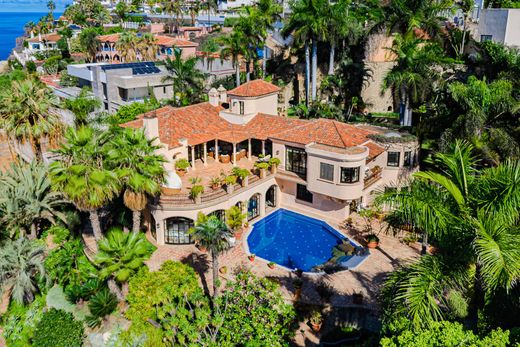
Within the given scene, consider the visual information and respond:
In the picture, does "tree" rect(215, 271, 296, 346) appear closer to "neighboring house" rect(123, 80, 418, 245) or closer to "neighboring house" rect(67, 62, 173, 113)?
"neighboring house" rect(123, 80, 418, 245)

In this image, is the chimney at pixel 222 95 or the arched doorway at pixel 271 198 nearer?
the arched doorway at pixel 271 198

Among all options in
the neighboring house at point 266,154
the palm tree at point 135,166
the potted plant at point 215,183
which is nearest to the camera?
the palm tree at point 135,166

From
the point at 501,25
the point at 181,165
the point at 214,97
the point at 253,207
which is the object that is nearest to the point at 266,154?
the point at 253,207

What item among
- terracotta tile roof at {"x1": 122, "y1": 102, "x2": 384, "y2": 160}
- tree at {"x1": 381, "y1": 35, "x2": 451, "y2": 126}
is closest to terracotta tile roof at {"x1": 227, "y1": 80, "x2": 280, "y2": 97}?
terracotta tile roof at {"x1": 122, "y1": 102, "x2": 384, "y2": 160}

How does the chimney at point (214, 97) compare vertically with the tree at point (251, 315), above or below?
above

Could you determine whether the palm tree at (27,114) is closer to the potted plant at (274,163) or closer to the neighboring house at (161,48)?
the potted plant at (274,163)

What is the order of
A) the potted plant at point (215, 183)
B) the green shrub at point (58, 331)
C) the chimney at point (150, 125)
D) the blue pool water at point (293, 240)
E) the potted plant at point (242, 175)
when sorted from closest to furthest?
the green shrub at point (58, 331) → the blue pool water at point (293, 240) → the potted plant at point (215, 183) → the potted plant at point (242, 175) → the chimney at point (150, 125)

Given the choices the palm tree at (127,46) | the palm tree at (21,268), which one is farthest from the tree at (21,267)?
the palm tree at (127,46)
